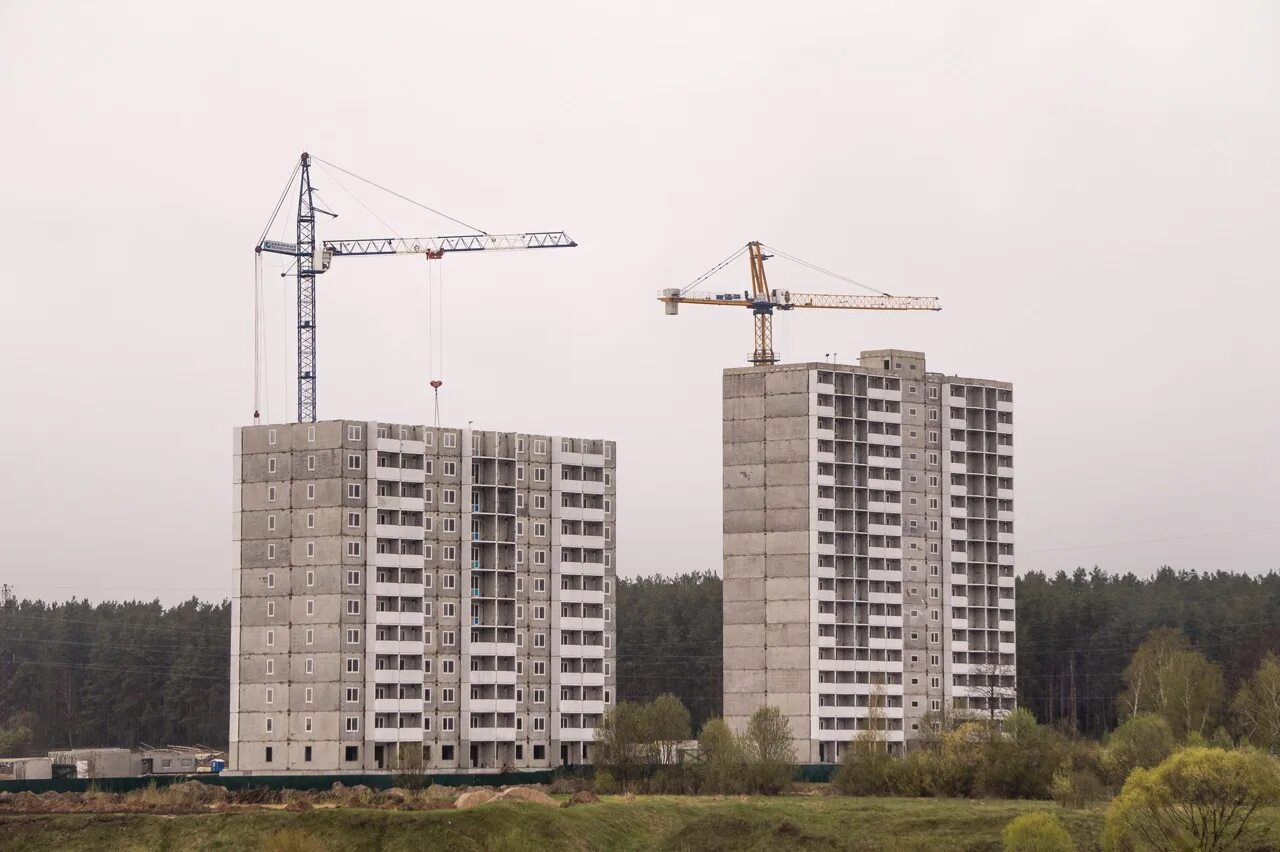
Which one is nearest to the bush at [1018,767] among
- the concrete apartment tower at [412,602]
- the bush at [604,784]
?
the bush at [604,784]

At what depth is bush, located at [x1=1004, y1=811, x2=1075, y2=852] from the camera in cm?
11912

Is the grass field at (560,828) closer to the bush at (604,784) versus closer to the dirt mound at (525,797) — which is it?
the dirt mound at (525,797)

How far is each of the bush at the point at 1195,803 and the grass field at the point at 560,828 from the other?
8749 mm

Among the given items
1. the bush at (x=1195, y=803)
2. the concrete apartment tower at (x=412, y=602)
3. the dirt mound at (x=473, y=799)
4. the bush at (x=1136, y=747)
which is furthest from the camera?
the concrete apartment tower at (x=412, y=602)

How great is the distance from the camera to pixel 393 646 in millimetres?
184000

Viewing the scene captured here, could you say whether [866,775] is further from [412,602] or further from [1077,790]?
[412,602]

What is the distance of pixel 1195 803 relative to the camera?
376ft

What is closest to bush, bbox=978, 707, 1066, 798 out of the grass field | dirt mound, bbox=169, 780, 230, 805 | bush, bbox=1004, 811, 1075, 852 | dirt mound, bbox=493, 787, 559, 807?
the grass field

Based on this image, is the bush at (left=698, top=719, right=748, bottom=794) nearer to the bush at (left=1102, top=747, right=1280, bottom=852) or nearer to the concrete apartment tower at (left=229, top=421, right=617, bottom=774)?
the concrete apartment tower at (left=229, top=421, right=617, bottom=774)

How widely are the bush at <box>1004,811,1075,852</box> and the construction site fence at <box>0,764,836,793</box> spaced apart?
59.6m

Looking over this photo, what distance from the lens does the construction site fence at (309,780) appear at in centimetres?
15038

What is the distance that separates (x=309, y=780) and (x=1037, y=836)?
2597 inches

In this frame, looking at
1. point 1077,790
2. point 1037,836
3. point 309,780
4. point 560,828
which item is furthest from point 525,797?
point 1077,790

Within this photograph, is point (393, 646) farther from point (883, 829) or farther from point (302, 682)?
point (883, 829)
